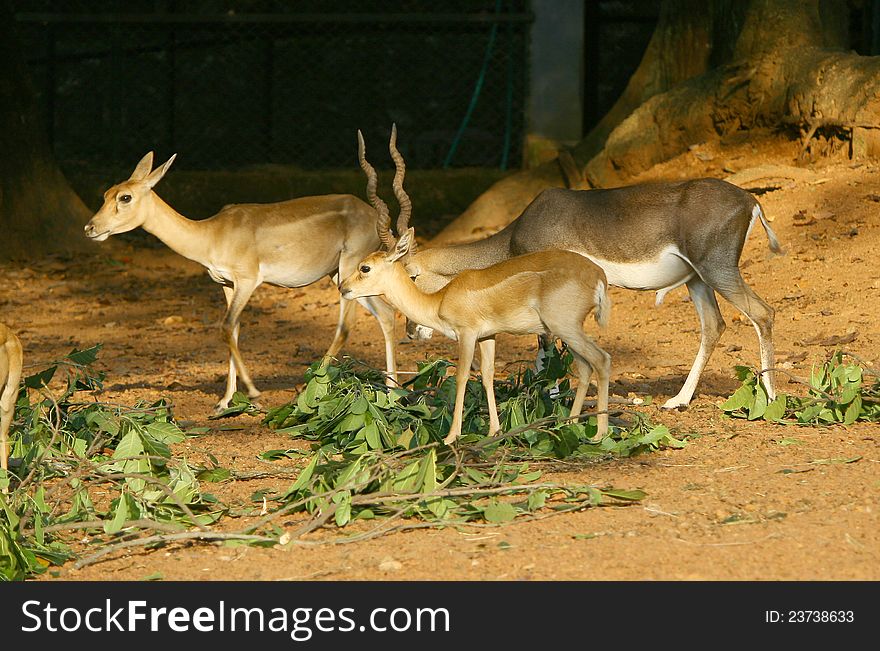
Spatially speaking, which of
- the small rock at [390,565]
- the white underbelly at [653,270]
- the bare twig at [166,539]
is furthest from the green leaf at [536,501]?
the white underbelly at [653,270]

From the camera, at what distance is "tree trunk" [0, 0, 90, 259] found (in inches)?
512

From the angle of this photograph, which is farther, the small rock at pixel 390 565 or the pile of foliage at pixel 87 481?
the pile of foliage at pixel 87 481

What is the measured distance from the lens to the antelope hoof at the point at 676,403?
7137mm

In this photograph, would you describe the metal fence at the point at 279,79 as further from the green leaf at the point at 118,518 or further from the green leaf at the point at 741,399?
the green leaf at the point at 118,518

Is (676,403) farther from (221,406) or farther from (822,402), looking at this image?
(221,406)

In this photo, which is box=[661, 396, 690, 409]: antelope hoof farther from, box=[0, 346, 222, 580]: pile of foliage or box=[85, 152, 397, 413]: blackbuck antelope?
box=[0, 346, 222, 580]: pile of foliage

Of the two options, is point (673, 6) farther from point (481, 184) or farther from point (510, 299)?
point (510, 299)

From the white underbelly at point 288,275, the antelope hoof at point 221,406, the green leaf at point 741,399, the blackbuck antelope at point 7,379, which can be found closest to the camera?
the blackbuck antelope at point 7,379

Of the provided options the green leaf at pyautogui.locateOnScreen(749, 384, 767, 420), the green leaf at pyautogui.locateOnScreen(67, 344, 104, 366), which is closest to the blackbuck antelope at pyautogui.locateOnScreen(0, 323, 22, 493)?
the green leaf at pyautogui.locateOnScreen(67, 344, 104, 366)

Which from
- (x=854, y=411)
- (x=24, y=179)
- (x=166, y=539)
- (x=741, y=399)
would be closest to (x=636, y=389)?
(x=741, y=399)

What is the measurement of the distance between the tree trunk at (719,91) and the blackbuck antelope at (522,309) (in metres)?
5.39

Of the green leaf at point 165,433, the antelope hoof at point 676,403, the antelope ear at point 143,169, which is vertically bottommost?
the antelope hoof at point 676,403

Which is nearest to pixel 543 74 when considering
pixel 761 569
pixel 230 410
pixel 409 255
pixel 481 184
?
pixel 481 184

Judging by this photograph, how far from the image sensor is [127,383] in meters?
8.57
